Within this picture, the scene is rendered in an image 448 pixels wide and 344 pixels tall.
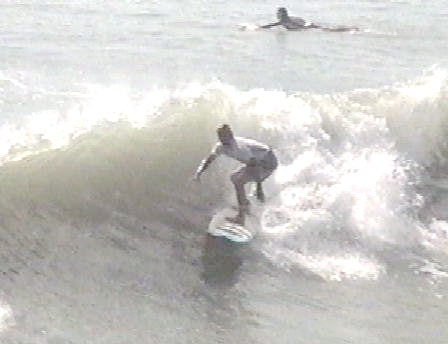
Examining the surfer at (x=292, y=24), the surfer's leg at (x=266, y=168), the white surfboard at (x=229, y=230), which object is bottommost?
the white surfboard at (x=229, y=230)

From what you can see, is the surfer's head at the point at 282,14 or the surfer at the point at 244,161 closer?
the surfer at the point at 244,161

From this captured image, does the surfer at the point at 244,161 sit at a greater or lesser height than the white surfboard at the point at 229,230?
greater

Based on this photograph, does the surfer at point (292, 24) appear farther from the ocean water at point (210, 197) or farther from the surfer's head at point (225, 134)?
the surfer's head at point (225, 134)

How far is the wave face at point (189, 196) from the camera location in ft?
38.7

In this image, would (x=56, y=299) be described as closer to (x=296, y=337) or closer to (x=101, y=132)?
(x=296, y=337)

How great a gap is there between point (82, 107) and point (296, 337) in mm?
7774

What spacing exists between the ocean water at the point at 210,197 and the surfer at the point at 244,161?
50 centimetres

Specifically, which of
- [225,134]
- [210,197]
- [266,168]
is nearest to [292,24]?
[210,197]

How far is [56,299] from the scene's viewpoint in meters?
11.2

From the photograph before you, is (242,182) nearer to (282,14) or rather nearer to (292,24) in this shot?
(292,24)

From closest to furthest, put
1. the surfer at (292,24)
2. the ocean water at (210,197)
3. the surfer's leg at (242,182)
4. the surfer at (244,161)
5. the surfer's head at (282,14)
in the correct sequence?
the ocean water at (210,197) < the surfer at (244,161) < the surfer's leg at (242,182) < the surfer at (292,24) < the surfer's head at (282,14)

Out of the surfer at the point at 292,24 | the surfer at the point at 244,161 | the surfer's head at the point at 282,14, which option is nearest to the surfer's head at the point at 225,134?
the surfer at the point at 244,161

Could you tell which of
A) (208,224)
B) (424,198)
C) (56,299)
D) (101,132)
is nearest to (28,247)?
(56,299)

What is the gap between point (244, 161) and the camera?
44.1ft
